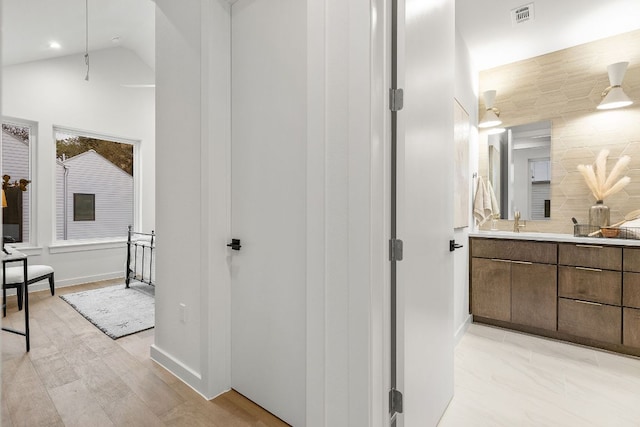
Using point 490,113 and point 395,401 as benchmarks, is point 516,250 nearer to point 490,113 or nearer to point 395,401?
point 490,113

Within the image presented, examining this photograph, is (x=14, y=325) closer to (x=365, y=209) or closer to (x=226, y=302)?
(x=226, y=302)

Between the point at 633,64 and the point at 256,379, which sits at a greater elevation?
the point at 633,64

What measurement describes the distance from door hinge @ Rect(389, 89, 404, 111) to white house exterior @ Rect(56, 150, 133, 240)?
4.98 m

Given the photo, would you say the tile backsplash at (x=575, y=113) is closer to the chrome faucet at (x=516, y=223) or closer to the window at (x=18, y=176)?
the chrome faucet at (x=516, y=223)

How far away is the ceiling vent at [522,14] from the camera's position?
258cm

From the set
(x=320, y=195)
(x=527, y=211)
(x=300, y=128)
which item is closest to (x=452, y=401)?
(x=320, y=195)

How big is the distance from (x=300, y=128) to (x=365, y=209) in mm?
586

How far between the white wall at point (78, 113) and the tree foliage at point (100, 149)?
0.19m

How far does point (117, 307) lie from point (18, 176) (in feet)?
7.44

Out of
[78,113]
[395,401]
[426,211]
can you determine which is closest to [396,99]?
[426,211]

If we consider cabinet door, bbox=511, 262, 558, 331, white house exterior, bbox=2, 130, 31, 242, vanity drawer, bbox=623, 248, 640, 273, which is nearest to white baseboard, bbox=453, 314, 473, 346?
cabinet door, bbox=511, 262, 558, 331

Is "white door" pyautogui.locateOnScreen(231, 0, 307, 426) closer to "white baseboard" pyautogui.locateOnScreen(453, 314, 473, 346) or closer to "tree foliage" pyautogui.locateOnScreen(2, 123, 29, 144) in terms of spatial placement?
"white baseboard" pyautogui.locateOnScreen(453, 314, 473, 346)

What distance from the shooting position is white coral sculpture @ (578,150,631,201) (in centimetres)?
281

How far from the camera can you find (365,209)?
53.6 inches
